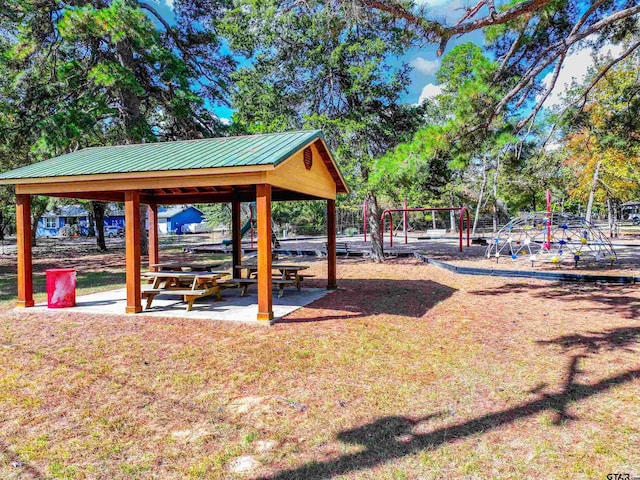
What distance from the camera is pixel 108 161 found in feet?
26.8

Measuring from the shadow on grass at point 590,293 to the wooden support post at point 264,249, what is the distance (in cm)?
538

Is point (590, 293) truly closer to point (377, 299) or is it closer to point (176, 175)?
point (377, 299)

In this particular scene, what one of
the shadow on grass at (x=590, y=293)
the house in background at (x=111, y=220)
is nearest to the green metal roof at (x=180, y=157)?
the shadow on grass at (x=590, y=293)

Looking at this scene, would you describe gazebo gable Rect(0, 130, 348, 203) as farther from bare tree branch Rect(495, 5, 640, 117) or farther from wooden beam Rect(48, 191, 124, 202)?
bare tree branch Rect(495, 5, 640, 117)

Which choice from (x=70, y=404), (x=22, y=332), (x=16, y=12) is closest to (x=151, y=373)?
(x=70, y=404)

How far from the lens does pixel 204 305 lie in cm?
836

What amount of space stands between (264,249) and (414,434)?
398 cm

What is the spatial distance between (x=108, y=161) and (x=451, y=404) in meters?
7.51

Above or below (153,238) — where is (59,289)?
below

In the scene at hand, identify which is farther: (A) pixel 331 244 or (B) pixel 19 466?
(A) pixel 331 244

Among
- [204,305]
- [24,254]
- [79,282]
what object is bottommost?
[204,305]

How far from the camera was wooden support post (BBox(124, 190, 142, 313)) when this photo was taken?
7426 mm

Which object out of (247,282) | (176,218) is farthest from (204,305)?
(176,218)

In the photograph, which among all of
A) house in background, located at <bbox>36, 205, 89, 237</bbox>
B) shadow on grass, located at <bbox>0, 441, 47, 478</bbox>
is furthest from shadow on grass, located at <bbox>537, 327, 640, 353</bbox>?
house in background, located at <bbox>36, 205, 89, 237</bbox>
